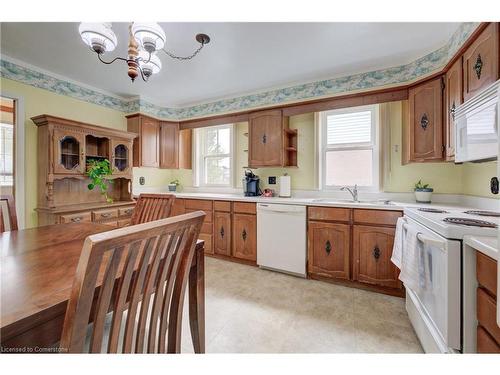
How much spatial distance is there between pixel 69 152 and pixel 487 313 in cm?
394

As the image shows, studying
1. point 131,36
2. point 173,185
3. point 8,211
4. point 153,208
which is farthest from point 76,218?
point 131,36

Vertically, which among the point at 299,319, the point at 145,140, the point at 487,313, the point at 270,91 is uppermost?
the point at 270,91

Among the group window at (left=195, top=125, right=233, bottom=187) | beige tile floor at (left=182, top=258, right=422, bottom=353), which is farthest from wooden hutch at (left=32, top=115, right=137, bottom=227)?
beige tile floor at (left=182, top=258, right=422, bottom=353)

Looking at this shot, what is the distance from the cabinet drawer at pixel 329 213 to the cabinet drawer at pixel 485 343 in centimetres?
138

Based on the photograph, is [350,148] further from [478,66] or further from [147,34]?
[147,34]

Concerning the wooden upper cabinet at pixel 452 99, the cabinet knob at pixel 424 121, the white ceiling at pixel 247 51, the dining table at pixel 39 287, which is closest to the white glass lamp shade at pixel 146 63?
the white ceiling at pixel 247 51

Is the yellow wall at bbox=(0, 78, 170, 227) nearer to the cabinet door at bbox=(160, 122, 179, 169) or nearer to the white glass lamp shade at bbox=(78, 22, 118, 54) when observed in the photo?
the cabinet door at bbox=(160, 122, 179, 169)

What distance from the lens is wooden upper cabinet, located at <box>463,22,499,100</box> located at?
54.8 inches

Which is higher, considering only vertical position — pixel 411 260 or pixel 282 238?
pixel 411 260

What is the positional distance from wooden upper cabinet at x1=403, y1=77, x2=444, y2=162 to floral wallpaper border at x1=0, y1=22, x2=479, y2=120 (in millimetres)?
184

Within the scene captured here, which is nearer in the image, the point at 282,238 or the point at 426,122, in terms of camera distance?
the point at 426,122

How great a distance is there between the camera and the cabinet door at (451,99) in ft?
5.96

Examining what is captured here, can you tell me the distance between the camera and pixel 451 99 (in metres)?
1.94
